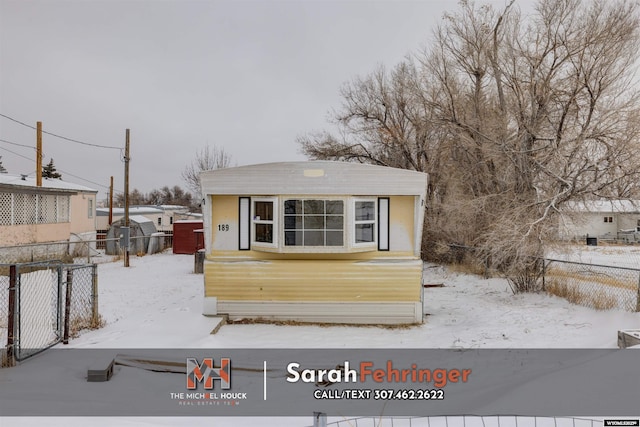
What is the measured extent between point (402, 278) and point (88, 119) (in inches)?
858

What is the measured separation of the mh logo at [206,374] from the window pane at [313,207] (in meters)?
3.56

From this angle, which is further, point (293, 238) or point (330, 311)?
point (330, 311)

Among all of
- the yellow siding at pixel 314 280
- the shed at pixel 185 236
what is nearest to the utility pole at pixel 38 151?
the shed at pixel 185 236

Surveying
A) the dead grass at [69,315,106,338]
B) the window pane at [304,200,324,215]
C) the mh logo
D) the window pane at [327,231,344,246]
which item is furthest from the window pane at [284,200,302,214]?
the dead grass at [69,315,106,338]

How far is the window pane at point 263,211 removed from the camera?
7997 millimetres

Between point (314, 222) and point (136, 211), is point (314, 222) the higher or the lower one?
the lower one

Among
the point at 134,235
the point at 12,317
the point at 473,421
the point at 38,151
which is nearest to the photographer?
the point at 473,421

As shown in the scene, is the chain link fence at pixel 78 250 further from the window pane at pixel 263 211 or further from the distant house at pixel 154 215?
the window pane at pixel 263 211

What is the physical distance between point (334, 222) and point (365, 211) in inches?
29.5

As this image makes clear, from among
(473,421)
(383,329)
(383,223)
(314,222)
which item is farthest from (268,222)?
(473,421)

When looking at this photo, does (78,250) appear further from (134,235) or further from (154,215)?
(154,215)

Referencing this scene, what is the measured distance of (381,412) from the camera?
413cm

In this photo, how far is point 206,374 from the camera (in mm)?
4863

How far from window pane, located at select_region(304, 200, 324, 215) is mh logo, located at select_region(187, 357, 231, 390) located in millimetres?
3562
